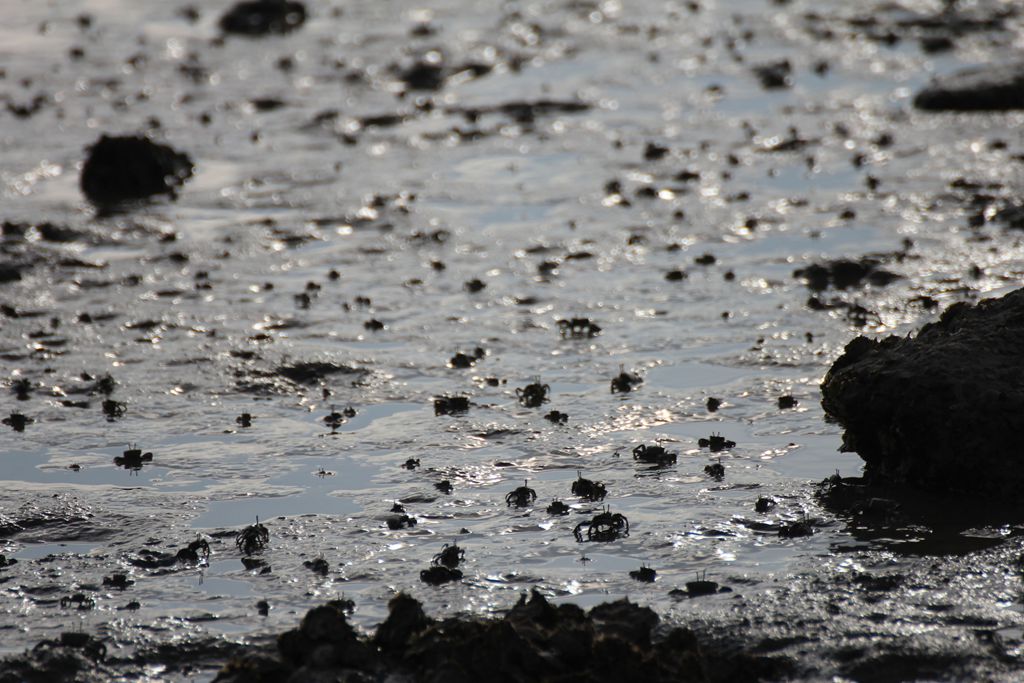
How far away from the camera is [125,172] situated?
57.9 ft

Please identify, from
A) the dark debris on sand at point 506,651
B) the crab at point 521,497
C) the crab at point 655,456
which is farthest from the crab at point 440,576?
the crab at point 655,456

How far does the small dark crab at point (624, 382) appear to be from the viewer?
11.5m

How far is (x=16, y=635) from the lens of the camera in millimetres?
7793

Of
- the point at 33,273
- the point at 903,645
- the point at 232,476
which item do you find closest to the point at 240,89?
the point at 33,273

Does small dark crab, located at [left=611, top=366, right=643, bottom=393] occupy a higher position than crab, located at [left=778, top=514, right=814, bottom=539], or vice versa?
small dark crab, located at [left=611, top=366, right=643, bottom=393]

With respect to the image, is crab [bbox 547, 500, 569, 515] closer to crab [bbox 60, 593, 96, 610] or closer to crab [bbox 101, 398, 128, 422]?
crab [bbox 60, 593, 96, 610]

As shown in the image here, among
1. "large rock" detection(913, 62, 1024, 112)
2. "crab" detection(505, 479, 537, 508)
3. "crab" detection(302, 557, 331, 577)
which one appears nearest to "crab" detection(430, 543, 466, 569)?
"crab" detection(302, 557, 331, 577)

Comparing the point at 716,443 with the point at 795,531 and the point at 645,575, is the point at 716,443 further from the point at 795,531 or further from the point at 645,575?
the point at 645,575

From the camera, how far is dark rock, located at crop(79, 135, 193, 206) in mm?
17625

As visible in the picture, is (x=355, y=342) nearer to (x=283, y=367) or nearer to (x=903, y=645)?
(x=283, y=367)

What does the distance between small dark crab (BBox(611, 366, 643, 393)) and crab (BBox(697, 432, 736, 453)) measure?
1296mm

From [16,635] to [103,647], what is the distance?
577mm

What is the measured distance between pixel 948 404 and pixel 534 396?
347cm

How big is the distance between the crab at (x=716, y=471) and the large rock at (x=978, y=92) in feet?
37.4
